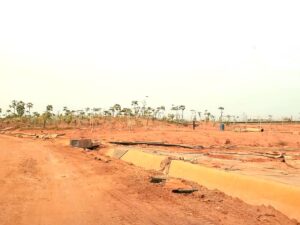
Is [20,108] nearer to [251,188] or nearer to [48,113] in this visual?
[48,113]

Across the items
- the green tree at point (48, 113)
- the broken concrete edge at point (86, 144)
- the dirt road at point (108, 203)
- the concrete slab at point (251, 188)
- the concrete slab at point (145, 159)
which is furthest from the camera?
the green tree at point (48, 113)

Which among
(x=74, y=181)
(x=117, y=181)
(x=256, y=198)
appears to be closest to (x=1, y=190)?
(x=74, y=181)

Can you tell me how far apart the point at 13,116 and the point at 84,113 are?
50.6ft

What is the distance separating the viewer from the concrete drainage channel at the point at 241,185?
23.9 feet

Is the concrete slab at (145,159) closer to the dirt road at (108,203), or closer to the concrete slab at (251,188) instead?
the dirt road at (108,203)

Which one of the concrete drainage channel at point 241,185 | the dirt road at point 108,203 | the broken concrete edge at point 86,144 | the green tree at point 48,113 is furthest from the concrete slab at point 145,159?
the green tree at point 48,113

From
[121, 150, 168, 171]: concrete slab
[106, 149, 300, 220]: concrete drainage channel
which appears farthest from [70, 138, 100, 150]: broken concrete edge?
[106, 149, 300, 220]: concrete drainage channel

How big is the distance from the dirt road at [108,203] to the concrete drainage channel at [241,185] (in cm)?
20

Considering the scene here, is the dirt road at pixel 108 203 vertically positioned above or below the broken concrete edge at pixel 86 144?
below

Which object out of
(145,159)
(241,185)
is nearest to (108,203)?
(241,185)

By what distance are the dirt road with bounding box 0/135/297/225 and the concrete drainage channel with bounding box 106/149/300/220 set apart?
0.67 feet

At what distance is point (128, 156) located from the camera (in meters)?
18.0

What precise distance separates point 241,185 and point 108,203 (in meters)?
2.84

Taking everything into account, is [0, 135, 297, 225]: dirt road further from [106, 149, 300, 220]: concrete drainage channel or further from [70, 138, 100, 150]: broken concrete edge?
[70, 138, 100, 150]: broken concrete edge
